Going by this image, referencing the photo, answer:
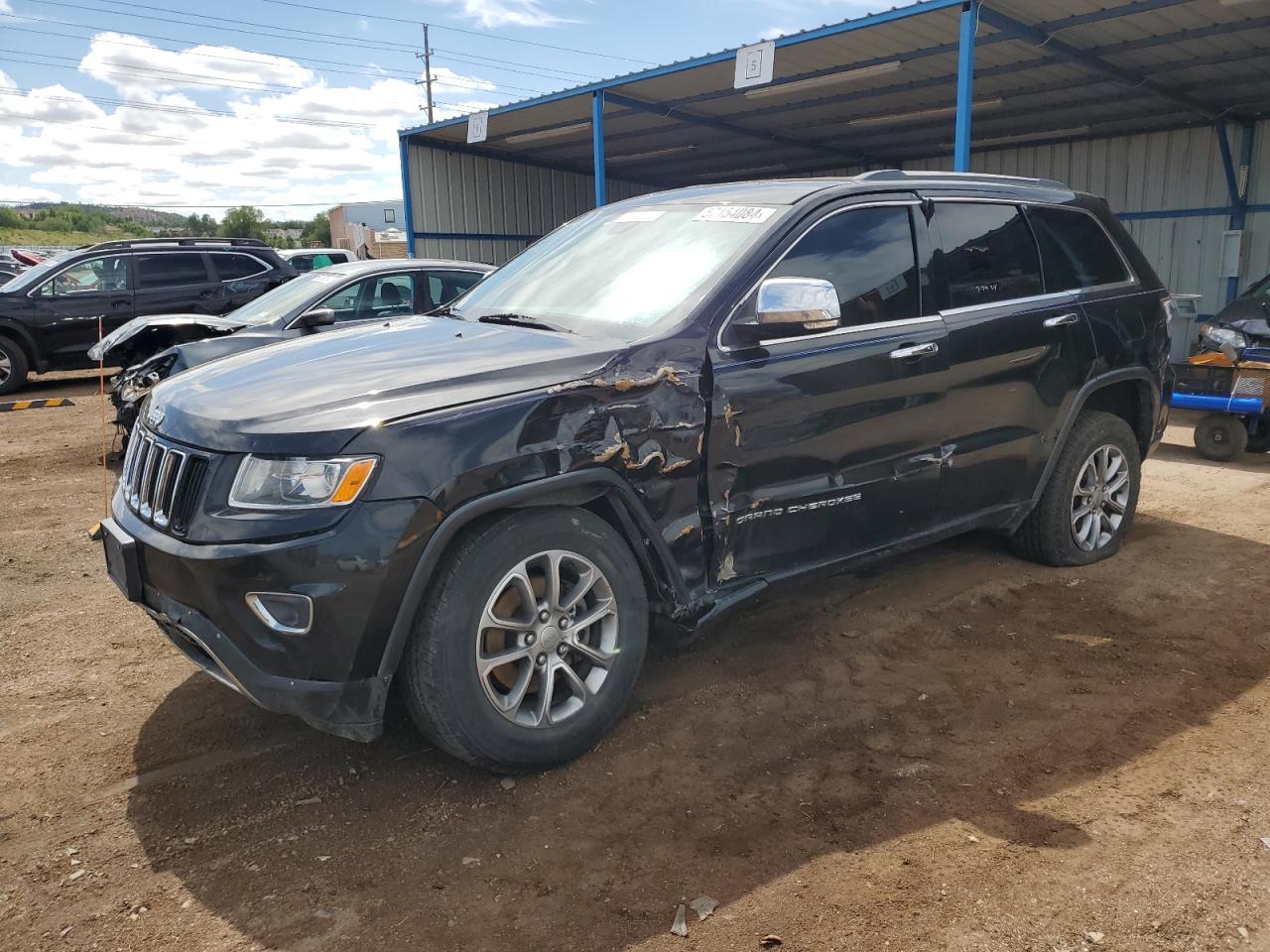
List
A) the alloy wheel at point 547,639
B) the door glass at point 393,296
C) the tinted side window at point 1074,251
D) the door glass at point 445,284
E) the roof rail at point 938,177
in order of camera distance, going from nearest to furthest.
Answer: the alloy wheel at point 547,639 < the roof rail at point 938,177 < the tinted side window at point 1074,251 < the door glass at point 393,296 < the door glass at point 445,284

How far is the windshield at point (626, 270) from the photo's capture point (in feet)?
11.3

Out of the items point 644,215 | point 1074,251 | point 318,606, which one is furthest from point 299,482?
point 1074,251

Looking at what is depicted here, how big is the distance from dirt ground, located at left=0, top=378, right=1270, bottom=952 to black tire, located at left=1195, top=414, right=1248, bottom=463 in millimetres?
4026

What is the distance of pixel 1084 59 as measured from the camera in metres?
11.3

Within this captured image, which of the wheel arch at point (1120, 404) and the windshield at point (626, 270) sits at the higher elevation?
the windshield at point (626, 270)

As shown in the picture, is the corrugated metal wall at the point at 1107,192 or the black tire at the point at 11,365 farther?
the corrugated metal wall at the point at 1107,192

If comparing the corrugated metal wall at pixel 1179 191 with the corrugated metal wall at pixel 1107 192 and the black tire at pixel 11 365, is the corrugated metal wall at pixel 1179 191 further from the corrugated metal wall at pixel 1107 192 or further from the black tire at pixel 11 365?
the black tire at pixel 11 365

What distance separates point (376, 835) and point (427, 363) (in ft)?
4.71

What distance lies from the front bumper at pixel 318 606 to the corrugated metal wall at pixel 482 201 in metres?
16.4

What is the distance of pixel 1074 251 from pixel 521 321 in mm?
2873

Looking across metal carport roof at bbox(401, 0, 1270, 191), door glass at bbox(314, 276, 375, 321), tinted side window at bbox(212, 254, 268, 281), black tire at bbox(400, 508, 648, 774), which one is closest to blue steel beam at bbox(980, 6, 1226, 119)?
metal carport roof at bbox(401, 0, 1270, 191)

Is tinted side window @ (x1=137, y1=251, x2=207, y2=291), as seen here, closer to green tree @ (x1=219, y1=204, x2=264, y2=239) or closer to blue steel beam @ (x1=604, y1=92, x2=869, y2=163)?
blue steel beam @ (x1=604, y1=92, x2=869, y2=163)

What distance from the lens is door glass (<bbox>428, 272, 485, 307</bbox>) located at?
27.9ft

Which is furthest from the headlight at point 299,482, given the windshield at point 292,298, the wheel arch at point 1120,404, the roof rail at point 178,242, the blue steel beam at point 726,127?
the blue steel beam at point 726,127
